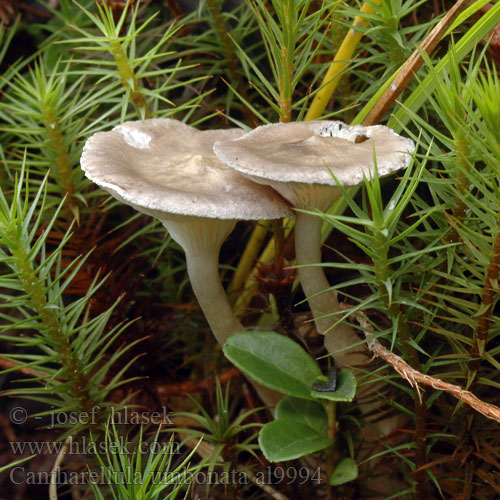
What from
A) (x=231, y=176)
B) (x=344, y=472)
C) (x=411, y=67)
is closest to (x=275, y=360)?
(x=344, y=472)

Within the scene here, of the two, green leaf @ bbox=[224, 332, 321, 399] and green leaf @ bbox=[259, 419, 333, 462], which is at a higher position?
green leaf @ bbox=[224, 332, 321, 399]

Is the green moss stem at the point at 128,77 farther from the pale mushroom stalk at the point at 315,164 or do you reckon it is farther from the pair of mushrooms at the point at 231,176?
the pale mushroom stalk at the point at 315,164

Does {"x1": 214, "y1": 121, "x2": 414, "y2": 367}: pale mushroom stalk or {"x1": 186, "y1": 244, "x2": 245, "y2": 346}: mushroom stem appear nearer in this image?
{"x1": 214, "y1": 121, "x2": 414, "y2": 367}: pale mushroom stalk

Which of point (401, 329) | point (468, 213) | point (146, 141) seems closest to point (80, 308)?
point (146, 141)

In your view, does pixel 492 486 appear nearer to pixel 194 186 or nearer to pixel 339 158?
pixel 339 158

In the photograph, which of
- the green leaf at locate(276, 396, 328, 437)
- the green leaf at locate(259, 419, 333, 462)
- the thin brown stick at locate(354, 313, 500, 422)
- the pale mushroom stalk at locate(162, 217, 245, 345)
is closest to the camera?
the thin brown stick at locate(354, 313, 500, 422)

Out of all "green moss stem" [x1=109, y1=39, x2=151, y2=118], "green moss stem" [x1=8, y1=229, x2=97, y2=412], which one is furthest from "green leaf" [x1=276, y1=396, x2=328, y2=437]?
"green moss stem" [x1=109, y1=39, x2=151, y2=118]

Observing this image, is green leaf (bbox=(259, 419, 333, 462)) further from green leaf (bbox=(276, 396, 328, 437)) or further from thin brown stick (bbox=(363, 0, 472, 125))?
thin brown stick (bbox=(363, 0, 472, 125))

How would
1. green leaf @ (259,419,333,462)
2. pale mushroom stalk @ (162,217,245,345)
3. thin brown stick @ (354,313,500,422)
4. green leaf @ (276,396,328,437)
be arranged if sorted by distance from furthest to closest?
pale mushroom stalk @ (162,217,245,345) < green leaf @ (276,396,328,437) < green leaf @ (259,419,333,462) < thin brown stick @ (354,313,500,422)
